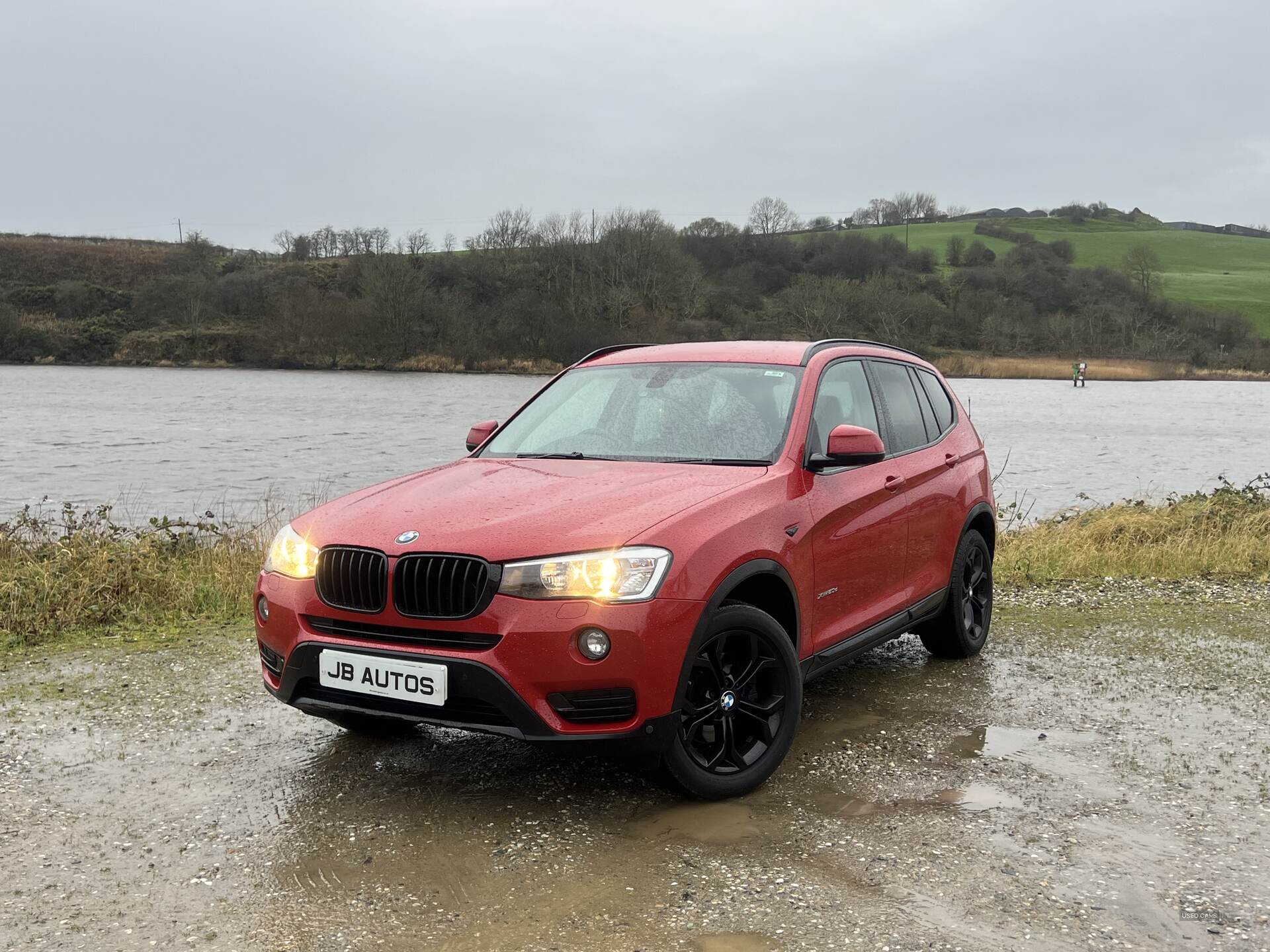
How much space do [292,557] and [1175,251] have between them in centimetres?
14729

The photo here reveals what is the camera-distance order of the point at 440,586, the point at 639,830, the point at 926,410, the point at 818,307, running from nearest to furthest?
the point at 440,586
the point at 639,830
the point at 926,410
the point at 818,307

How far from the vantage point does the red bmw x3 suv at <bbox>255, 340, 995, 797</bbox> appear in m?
3.73

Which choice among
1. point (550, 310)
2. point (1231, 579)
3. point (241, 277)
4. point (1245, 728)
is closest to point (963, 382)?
point (550, 310)

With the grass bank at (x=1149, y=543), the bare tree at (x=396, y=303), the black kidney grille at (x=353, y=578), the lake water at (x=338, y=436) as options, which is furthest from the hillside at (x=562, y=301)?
the black kidney grille at (x=353, y=578)

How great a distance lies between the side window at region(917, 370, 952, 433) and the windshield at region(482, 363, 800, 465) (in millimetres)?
1648

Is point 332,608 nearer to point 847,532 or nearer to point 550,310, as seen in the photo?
point 847,532

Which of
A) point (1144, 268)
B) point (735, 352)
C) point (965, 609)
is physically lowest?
point (965, 609)

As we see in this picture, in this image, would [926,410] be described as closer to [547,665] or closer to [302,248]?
[547,665]

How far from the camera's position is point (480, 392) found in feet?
185

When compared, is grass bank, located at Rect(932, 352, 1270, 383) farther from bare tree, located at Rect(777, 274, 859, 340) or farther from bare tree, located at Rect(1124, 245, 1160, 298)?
bare tree, located at Rect(1124, 245, 1160, 298)

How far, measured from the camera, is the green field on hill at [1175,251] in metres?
106

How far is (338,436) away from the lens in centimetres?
3425

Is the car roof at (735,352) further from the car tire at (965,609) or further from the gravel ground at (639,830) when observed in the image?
the gravel ground at (639,830)

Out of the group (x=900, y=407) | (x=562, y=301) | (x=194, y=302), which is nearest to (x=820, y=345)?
(x=900, y=407)
